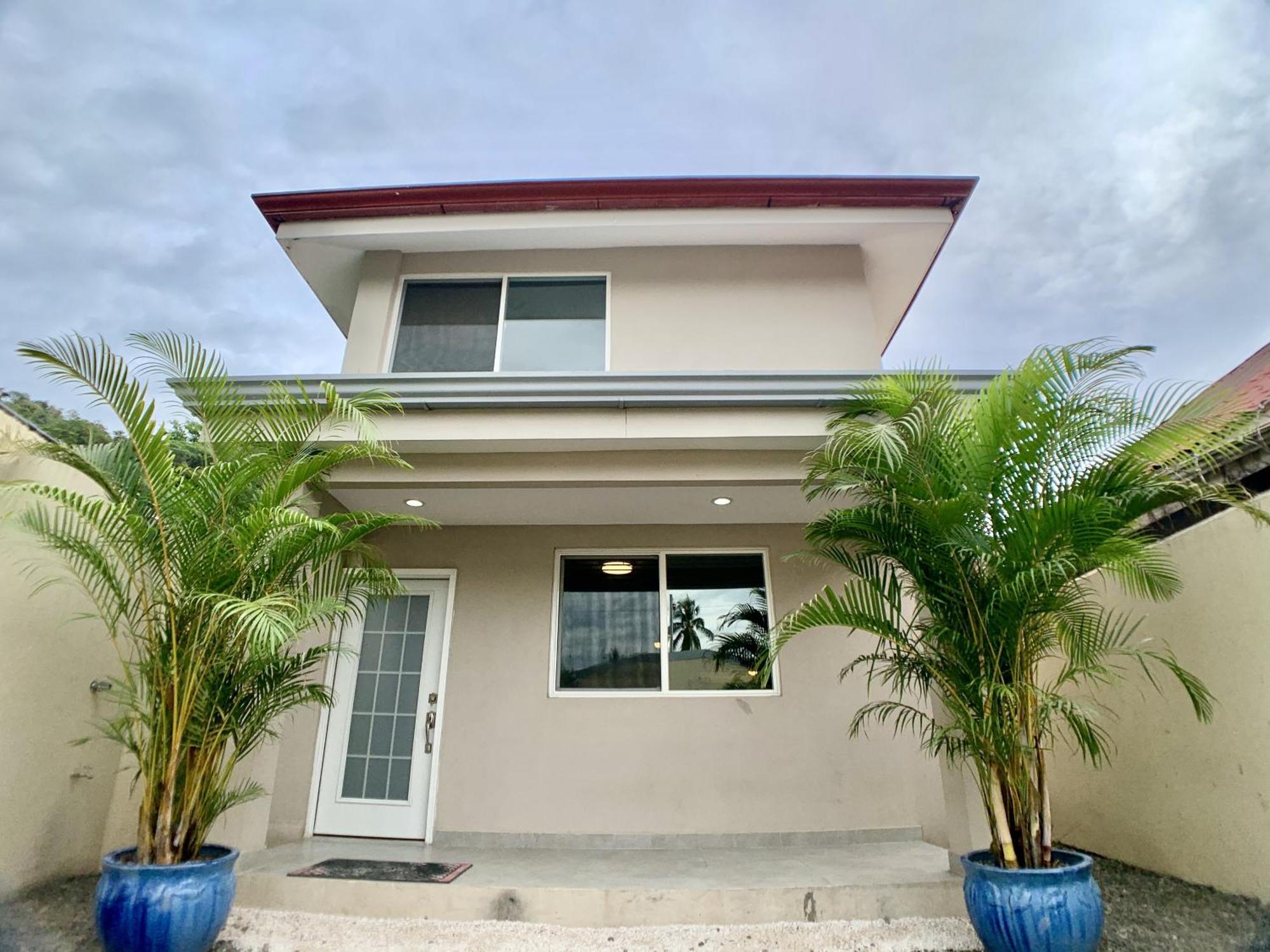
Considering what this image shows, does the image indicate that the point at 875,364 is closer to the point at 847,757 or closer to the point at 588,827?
the point at 847,757

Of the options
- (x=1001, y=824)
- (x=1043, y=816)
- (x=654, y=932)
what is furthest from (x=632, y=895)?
(x=1043, y=816)

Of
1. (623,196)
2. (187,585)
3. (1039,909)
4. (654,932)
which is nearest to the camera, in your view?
(1039,909)

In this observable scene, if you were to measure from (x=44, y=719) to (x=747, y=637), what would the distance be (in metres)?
4.66

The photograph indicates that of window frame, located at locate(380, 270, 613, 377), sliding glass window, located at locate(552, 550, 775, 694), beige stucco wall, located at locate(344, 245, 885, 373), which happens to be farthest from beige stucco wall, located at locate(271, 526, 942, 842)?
window frame, located at locate(380, 270, 613, 377)

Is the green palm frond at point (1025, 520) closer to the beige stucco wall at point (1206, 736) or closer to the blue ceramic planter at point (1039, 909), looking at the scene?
the blue ceramic planter at point (1039, 909)

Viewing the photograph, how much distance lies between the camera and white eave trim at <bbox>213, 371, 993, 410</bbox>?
3.89 m

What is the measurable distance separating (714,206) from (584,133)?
782cm

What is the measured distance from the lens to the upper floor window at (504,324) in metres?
5.77

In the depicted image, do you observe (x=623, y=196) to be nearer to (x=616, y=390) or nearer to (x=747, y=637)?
(x=616, y=390)

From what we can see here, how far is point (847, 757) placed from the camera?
505cm

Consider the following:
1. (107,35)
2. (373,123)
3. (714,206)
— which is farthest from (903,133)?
(107,35)

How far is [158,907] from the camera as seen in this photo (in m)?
2.61

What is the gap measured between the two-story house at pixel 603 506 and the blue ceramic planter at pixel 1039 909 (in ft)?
7.78

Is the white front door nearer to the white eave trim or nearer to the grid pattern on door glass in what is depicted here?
the grid pattern on door glass
